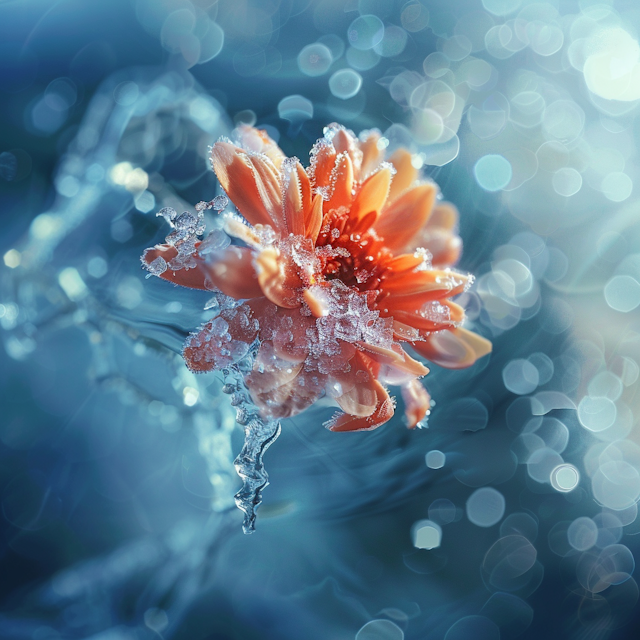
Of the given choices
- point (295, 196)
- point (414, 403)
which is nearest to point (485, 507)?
point (414, 403)

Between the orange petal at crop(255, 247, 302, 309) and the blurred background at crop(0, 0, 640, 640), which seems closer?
the orange petal at crop(255, 247, 302, 309)

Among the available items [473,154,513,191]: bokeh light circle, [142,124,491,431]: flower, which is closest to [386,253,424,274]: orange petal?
[142,124,491,431]: flower

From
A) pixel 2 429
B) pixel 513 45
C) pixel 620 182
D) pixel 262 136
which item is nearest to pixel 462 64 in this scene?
pixel 513 45

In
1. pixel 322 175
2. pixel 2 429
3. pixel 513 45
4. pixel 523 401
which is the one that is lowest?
pixel 2 429

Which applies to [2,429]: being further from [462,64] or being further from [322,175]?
[462,64]

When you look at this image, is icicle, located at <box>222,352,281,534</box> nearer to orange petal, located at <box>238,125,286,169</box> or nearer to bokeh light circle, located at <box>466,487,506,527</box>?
orange petal, located at <box>238,125,286,169</box>

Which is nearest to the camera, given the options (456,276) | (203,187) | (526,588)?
(456,276)

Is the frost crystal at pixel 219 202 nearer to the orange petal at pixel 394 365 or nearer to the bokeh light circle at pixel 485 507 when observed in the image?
the orange petal at pixel 394 365

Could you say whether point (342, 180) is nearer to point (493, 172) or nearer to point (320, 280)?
point (320, 280)
